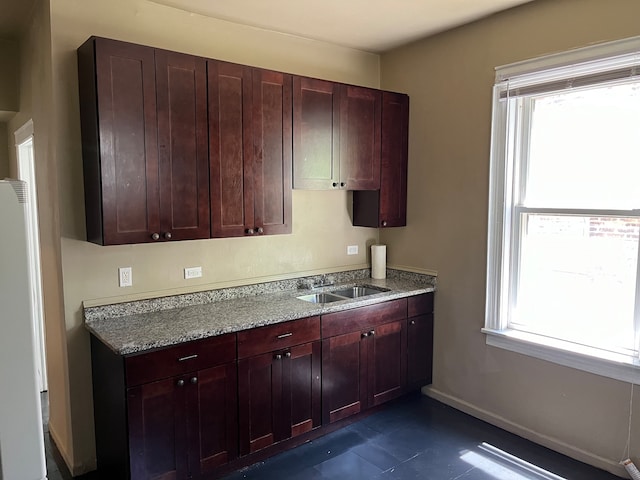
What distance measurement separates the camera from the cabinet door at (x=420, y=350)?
11.4 feet

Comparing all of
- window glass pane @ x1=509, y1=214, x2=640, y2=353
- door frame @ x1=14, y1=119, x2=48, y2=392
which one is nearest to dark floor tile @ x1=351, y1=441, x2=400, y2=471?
window glass pane @ x1=509, y1=214, x2=640, y2=353

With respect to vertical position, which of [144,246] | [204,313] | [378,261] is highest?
[144,246]

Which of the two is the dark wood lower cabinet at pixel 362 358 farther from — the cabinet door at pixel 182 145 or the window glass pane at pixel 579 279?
the cabinet door at pixel 182 145

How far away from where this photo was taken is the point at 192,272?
9.77 feet

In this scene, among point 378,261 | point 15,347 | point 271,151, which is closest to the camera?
point 15,347

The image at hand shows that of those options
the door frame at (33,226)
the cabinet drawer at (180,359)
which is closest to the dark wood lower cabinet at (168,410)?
the cabinet drawer at (180,359)

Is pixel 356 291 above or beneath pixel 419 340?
above

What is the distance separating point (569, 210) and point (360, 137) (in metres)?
1.45

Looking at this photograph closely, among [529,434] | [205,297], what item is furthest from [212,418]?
[529,434]

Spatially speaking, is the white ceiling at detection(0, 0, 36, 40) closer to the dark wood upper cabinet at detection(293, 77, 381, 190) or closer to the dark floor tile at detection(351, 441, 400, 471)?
the dark wood upper cabinet at detection(293, 77, 381, 190)

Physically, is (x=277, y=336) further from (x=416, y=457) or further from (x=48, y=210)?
(x=48, y=210)

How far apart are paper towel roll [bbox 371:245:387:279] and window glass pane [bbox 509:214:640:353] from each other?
3.57 feet

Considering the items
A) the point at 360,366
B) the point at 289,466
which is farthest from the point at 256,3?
the point at 289,466

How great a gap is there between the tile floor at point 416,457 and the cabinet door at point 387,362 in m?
0.19
